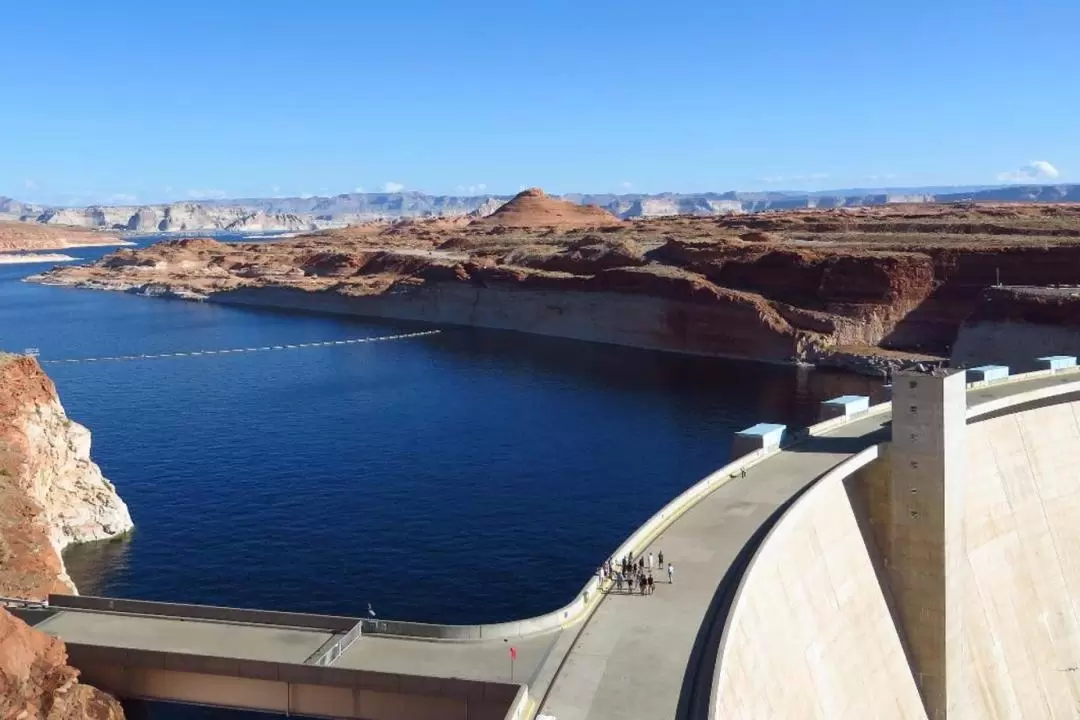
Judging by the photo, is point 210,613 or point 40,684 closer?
point 40,684

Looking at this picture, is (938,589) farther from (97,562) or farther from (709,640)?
(97,562)

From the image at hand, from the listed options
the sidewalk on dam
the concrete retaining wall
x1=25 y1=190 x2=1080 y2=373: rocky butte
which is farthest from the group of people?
x1=25 y1=190 x2=1080 y2=373: rocky butte

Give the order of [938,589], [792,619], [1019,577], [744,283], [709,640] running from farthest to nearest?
[744,283] < [1019,577] < [938,589] < [792,619] < [709,640]

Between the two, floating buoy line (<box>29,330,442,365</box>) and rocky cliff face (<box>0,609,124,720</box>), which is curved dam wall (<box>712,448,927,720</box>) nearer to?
rocky cliff face (<box>0,609,124,720</box>)

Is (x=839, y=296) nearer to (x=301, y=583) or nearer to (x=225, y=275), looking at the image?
(x=301, y=583)

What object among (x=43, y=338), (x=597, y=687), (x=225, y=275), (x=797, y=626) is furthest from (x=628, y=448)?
(x=225, y=275)

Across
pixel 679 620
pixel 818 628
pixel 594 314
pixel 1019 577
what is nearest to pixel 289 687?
pixel 679 620
